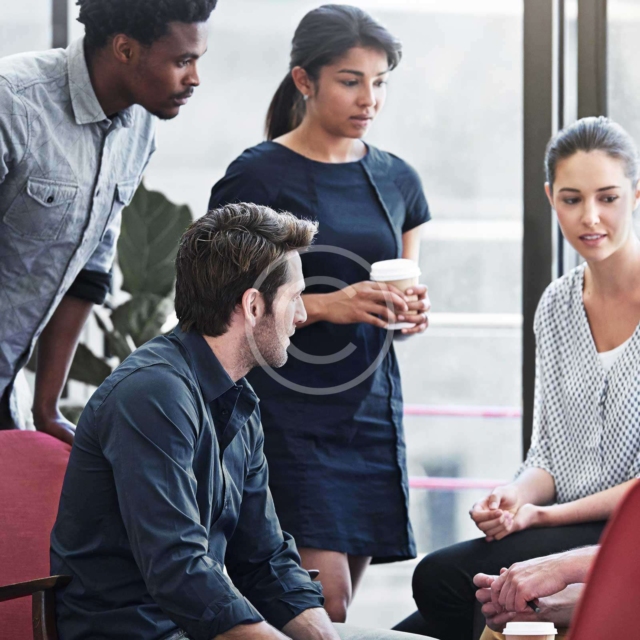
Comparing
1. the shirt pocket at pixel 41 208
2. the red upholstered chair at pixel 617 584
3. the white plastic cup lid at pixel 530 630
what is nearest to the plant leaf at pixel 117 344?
the shirt pocket at pixel 41 208

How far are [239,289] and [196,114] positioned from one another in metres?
2.72

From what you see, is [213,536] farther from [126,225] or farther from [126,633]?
[126,225]

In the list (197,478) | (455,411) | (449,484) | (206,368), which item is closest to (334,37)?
(206,368)

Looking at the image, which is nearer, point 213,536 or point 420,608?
point 213,536

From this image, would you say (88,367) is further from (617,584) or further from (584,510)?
(617,584)

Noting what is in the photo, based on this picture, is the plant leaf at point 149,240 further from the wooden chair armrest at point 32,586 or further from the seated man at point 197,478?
the wooden chair armrest at point 32,586

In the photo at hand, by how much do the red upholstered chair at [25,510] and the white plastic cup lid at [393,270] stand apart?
0.75 meters

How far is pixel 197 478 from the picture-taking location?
61.4 inches

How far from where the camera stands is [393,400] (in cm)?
220

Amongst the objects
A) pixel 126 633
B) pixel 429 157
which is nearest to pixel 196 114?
pixel 429 157

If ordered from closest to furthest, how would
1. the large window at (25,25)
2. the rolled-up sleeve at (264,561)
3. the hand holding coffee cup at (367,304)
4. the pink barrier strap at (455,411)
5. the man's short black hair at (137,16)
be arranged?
the rolled-up sleeve at (264,561) → the man's short black hair at (137,16) → the hand holding coffee cup at (367,304) → the large window at (25,25) → the pink barrier strap at (455,411)

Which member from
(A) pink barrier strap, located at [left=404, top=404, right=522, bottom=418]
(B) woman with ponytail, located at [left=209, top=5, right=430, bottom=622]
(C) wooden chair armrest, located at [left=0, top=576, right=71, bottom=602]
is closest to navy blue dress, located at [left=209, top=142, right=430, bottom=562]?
(B) woman with ponytail, located at [left=209, top=5, right=430, bottom=622]

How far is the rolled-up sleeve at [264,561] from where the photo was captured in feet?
5.57

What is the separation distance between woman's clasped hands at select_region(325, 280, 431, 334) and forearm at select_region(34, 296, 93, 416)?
62 centimetres
